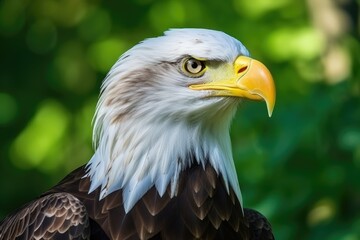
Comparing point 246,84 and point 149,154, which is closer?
point 246,84

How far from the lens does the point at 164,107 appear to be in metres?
5.39

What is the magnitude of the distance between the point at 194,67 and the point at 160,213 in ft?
2.30

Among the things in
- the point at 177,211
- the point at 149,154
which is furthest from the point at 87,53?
the point at 177,211

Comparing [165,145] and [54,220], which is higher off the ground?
[165,145]

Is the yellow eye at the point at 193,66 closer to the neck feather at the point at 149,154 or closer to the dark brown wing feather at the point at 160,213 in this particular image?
the neck feather at the point at 149,154

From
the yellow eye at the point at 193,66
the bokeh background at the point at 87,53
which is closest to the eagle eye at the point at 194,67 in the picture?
the yellow eye at the point at 193,66

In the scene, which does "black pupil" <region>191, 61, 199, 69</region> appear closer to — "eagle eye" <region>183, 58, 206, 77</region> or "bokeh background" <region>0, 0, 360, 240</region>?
"eagle eye" <region>183, 58, 206, 77</region>

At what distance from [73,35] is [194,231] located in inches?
243

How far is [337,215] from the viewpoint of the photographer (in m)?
7.68

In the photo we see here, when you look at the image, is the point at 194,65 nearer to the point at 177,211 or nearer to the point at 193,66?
the point at 193,66

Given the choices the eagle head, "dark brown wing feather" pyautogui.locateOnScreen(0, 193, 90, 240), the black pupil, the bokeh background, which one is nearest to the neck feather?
the eagle head

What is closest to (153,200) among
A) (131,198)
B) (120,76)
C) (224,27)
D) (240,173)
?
(131,198)

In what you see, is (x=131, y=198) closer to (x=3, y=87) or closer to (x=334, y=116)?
(x=334, y=116)

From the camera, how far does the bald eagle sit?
533 centimetres
